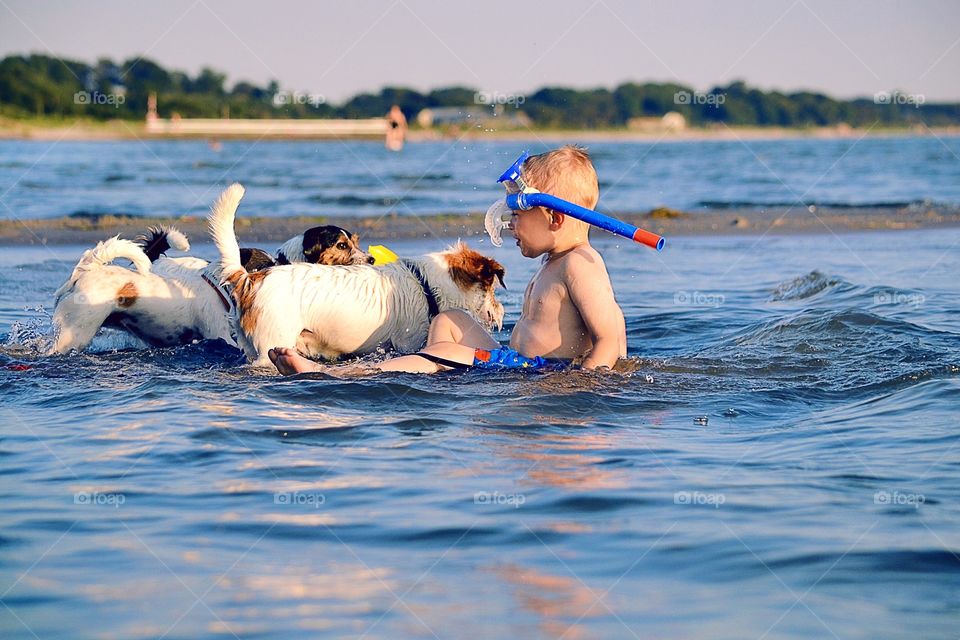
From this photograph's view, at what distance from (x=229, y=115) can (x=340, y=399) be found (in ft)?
220

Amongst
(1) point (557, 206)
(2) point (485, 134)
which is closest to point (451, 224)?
(1) point (557, 206)

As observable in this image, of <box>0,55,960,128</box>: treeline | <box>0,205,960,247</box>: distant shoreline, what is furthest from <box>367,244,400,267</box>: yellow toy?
<box>0,55,960,128</box>: treeline

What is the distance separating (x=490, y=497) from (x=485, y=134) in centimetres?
2991

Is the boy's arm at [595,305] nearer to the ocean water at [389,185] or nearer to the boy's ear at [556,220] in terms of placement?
the boy's ear at [556,220]

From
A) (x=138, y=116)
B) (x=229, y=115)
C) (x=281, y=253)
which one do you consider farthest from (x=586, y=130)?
(x=281, y=253)

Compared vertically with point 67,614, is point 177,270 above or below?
above

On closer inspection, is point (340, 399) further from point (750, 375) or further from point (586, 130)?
point (586, 130)

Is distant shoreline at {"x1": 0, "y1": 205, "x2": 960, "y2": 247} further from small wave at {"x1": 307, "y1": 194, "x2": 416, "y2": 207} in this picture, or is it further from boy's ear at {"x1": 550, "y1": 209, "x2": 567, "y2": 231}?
boy's ear at {"x1": 550, "y1": 209, "x2": 567, "y2": 231}

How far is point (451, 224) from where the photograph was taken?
48.4ft

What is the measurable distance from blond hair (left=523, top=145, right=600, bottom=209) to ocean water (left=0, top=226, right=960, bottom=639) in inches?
39.5

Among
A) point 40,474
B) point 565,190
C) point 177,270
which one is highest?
point 565,190

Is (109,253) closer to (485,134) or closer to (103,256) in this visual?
(103,256)

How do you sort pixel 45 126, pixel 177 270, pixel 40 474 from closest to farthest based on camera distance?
1. pixel 40 474
2. pixel 177 270
3. pixel 45 126

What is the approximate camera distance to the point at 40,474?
4.28 meters
